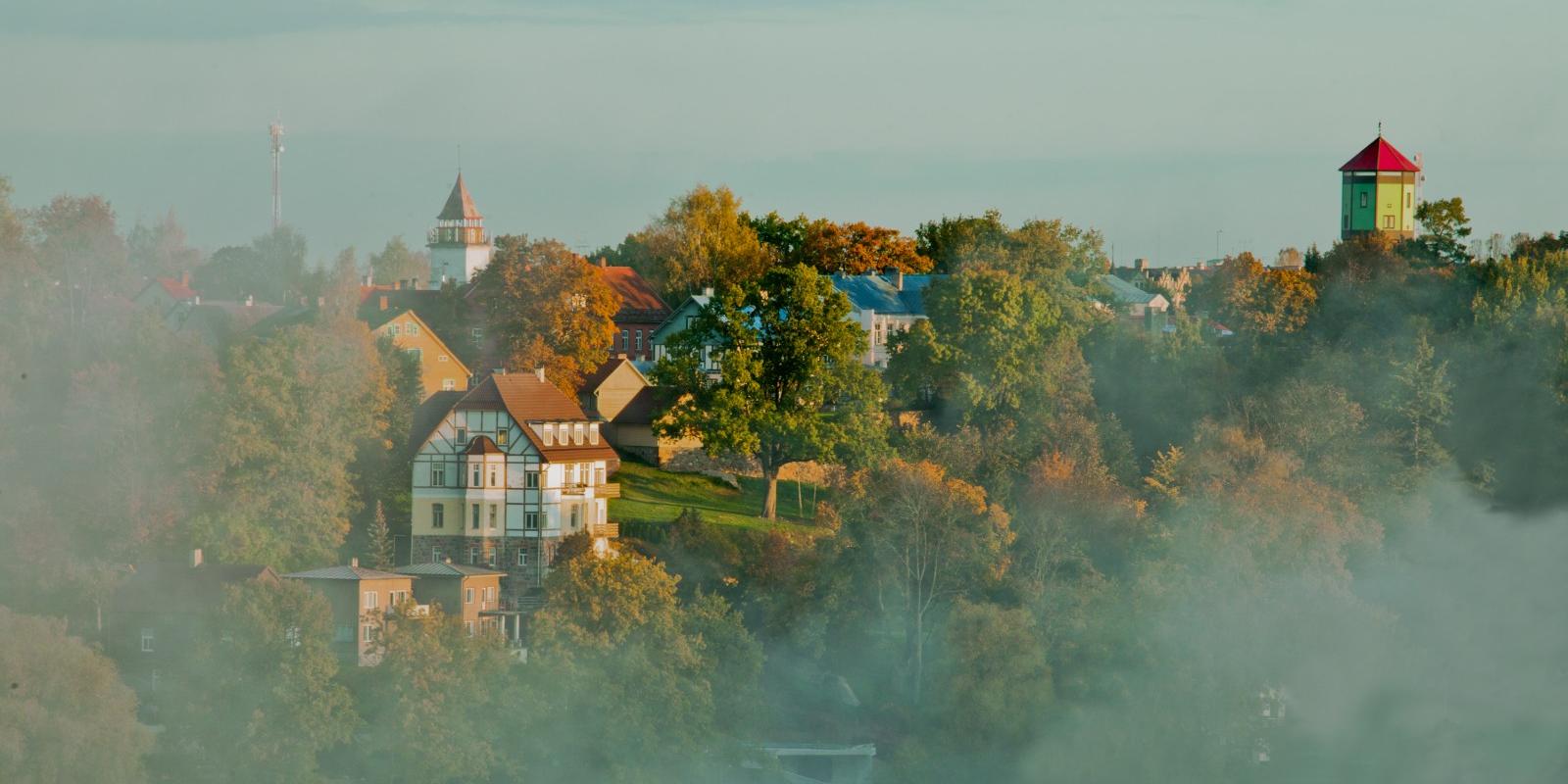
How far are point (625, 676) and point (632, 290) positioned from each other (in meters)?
29.4

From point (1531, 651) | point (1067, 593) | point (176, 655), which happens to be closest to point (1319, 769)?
point (1067, 593)

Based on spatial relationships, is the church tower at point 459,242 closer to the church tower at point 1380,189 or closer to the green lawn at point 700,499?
the green lawn at point 700,499

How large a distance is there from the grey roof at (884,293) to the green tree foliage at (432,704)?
2659 centimetres

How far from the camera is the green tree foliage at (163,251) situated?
8581 centimetres

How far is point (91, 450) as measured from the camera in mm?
49281

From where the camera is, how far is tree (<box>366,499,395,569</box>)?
156ft

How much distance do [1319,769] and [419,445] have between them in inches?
737

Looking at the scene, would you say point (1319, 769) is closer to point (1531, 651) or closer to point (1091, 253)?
point (1531, 651)

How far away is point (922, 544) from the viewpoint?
159ft

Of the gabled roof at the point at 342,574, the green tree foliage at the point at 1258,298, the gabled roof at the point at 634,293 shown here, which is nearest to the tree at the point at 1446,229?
the green tree foliage at the point at 1258,298

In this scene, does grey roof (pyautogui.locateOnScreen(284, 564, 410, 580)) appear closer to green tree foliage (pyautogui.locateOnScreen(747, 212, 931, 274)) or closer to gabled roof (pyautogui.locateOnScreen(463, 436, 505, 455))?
gabled roof (pyautogui.locateOnScreen(463, 436, 505, 455))

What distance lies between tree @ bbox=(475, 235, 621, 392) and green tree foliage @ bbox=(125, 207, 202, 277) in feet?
85.6

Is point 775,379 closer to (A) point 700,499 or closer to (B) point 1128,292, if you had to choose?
(A) point 700,499

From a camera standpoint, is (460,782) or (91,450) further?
(91,450)
